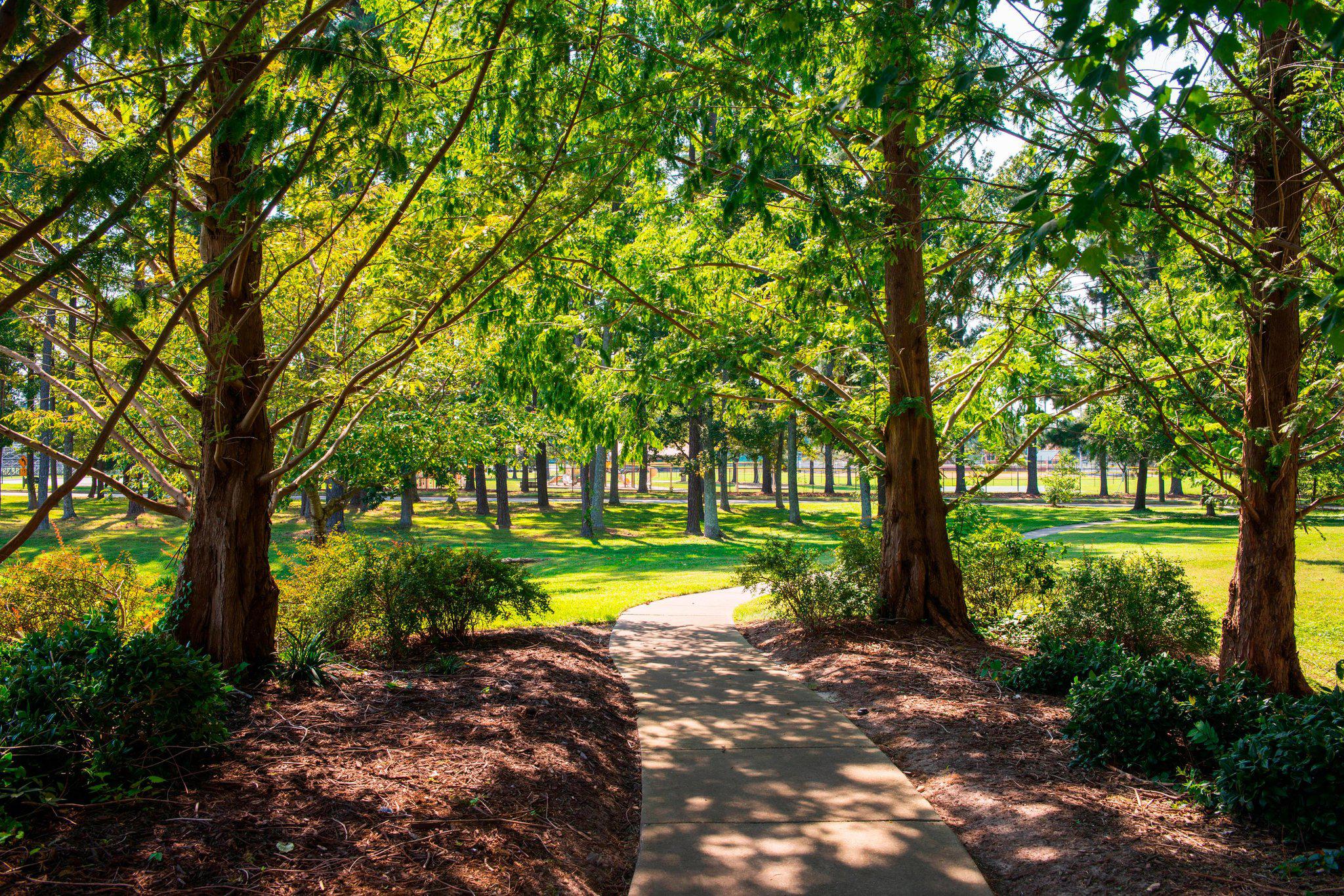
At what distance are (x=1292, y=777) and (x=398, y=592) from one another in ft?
19.7

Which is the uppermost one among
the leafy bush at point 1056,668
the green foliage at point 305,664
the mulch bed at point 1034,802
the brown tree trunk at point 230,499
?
the brown tree trunk at point 230,499

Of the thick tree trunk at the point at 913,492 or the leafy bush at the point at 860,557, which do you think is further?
the leafy bush at the point at 860,557

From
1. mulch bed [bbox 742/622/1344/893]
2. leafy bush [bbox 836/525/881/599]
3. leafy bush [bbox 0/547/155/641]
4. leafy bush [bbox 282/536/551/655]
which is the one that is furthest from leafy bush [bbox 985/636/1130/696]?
leafy bush [bbox 0/547/155/641]

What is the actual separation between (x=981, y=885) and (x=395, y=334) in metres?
6.90

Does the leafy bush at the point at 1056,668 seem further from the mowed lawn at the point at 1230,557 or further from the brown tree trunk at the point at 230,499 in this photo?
the brown tree trunk at the point at 230,499

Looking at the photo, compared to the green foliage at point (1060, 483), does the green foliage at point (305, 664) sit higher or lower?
lower

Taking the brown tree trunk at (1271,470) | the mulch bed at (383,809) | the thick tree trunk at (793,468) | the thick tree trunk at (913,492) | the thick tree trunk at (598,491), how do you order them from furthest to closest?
the thick tree trunk at (598,491) < the thick tree trunk at (793,468) < the thick tree trunk at (913,492) < the brown tree trunk at (1271,470) < the mulch bed at (383,809)

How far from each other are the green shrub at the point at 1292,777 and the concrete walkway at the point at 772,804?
55.7 inches

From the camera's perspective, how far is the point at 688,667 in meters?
8.31

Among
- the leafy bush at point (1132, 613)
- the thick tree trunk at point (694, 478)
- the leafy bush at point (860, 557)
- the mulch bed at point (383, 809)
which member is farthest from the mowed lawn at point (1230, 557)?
the thick tree trunk at point (694, 478)

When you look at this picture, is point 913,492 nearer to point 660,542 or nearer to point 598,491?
point 660,542

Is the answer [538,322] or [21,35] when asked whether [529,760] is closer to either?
[21,35]

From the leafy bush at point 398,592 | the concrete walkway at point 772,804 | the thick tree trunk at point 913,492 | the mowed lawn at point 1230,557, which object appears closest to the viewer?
the concrete walkway at point 772,804

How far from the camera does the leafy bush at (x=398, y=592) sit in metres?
6.95
